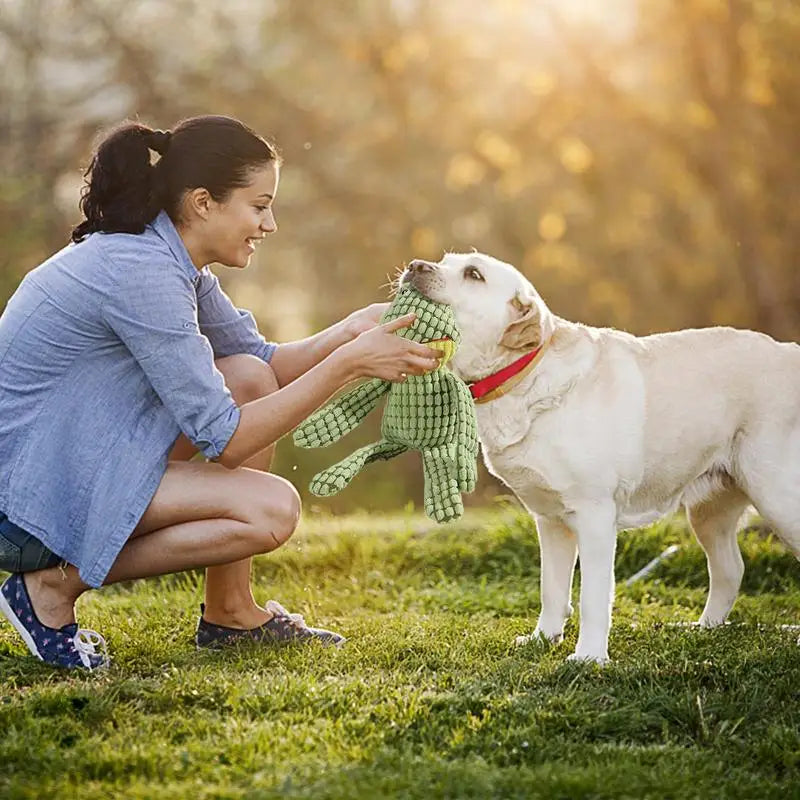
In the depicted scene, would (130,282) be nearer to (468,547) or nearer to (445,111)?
(468,547)

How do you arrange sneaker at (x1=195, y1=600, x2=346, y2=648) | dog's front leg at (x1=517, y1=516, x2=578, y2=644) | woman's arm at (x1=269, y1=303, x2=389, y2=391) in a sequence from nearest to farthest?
1. sneaker at (x1=195, y1=600, x2=346, y2=648)
2. dog's front leg at (x1=517, y1=516, x2=578, y2=644)
3. woman's arm at (x1=269, y1=303, x2=389, y2=391)

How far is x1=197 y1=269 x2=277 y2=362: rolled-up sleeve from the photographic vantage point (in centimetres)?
385

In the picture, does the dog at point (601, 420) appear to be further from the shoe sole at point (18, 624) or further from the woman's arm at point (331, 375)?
the shoe sole at point (18, 624)

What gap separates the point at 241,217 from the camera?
3.46m

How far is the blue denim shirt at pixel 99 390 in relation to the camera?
3.24 metres

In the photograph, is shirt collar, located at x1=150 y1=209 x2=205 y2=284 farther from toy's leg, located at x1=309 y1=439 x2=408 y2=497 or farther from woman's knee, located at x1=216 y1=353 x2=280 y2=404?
toy's leg, located at x1=309 y1=439 x2=408 y2=497

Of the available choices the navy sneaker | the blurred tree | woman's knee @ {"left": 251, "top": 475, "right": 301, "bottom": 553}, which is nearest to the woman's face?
woman's knee @ {"left": 251, "top": 475, "right": 301, "bottom": 553}

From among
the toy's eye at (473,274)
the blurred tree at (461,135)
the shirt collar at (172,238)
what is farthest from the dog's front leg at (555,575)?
the blurred tree at (461,135)

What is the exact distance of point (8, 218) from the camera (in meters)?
11.4

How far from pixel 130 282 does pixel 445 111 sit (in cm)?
1007

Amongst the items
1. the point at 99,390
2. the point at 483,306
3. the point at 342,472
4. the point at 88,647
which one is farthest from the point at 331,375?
the point at 88,647

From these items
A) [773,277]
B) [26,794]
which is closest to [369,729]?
[26,794]

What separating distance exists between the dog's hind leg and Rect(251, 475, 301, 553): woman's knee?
1531mm

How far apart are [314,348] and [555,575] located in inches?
43.8
